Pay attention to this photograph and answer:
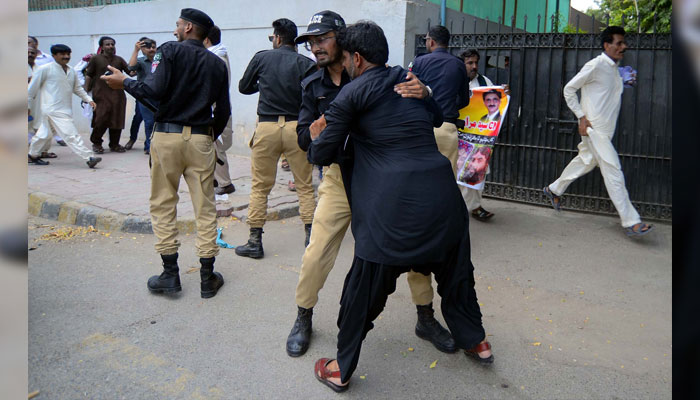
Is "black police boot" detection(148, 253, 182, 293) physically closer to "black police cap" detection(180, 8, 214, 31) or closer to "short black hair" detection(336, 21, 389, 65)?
"black police cap" detection(180, 8, 214, 31)

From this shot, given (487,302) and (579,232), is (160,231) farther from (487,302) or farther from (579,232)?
(579,232)

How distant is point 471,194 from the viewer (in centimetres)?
625

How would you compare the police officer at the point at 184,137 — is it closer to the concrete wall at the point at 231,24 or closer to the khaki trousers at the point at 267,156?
the khaki trousers at the point at 267,156

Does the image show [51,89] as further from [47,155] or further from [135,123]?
[135,123]

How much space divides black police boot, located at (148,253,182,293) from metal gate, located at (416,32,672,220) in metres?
4.41

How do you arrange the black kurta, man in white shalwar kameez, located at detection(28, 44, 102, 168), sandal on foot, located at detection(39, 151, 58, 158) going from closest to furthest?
the black kurta
man in white shalwar kameez, located at detection(28, 44, 102, 168)
sandal on foot, located at detection(39, 151, 58, 158)

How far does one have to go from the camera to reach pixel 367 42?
9.84 feet

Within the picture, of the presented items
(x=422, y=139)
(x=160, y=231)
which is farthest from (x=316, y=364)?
(x=160, y=231)

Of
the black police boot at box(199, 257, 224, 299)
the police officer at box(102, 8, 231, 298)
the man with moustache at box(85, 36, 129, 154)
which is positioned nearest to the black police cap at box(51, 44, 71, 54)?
the man with moustache at box(85, 36, 129, 154)

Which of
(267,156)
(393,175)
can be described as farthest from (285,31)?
(393,175)

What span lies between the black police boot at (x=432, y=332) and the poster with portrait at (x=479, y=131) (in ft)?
8.27

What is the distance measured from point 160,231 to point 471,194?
3.30m

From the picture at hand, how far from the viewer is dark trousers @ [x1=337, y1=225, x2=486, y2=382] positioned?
297 cm

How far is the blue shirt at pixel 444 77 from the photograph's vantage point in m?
5.17
